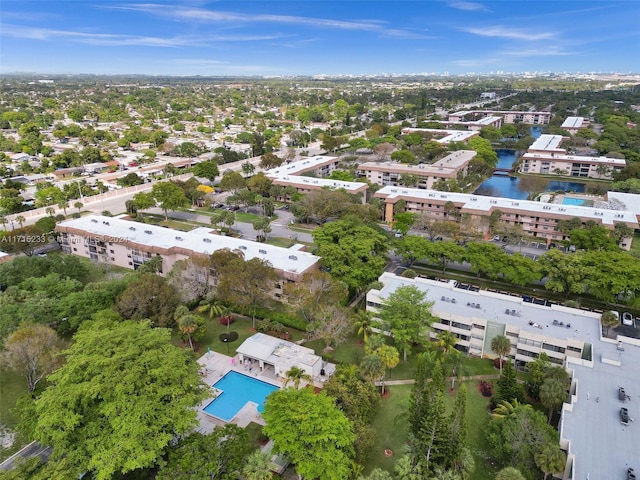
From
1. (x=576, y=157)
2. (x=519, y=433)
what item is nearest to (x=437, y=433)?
(x=519, y=433)

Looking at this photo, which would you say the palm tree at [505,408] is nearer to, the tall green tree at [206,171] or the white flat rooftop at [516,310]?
the white flat rooftop at [516,310]

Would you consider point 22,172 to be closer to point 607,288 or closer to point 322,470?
point 322,470

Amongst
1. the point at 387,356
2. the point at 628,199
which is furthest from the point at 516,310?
the point at 628,199

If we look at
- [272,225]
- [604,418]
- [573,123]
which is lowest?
[272,225]

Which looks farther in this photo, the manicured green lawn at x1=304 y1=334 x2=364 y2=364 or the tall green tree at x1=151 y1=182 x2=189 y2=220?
the tall green tree at x1=151 y1=182 x2=189 y2=220

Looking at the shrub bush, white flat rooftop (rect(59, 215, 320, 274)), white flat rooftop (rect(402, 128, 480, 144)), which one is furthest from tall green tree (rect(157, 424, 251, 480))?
white flat rooftop (rect(402, 128, 480, 144))

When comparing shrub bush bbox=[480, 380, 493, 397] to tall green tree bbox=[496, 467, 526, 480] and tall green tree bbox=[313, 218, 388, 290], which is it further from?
tall green tree bbox=[313, 218, 388, 290]

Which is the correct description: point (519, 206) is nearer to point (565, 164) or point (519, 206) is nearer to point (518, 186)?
point (518, 186)
